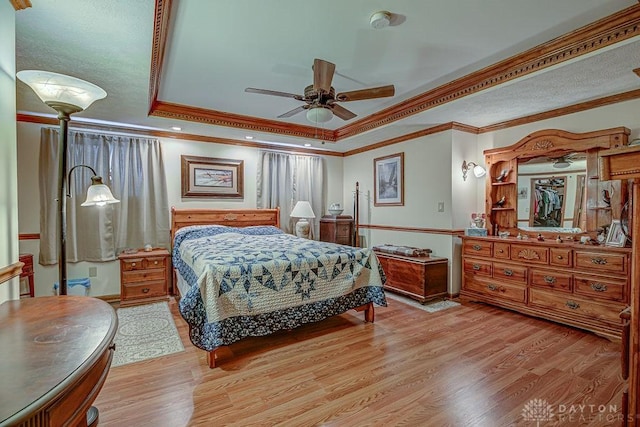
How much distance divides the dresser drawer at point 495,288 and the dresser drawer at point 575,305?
0.38 feet

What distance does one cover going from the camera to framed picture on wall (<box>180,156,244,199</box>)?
187 inches

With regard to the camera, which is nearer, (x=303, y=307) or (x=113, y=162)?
(x=303, y=307)

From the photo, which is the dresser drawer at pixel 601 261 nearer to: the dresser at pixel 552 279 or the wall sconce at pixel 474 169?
the dresser at pixel 552 279

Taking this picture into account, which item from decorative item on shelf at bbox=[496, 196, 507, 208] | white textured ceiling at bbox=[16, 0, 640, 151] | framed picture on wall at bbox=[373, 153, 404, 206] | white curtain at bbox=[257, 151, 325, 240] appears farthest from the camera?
white curtain at bbox=[257, 151, 325, 240]

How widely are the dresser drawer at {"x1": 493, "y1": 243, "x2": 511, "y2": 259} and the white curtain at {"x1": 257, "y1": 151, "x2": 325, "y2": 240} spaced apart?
10.2 feet

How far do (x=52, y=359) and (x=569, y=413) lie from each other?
269 cm

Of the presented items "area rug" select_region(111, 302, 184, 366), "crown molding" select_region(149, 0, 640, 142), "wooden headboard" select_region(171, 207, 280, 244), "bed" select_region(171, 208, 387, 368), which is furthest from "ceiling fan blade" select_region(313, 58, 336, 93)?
"wooden headboard" select_region(171, 207, 280, 244)

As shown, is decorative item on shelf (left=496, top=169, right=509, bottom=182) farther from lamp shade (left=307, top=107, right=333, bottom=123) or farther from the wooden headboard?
the wooden headboard

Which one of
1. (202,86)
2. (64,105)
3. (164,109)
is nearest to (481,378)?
A: (64,105)

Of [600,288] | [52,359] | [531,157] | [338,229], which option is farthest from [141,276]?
[531,157]

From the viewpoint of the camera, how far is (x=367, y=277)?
3.36 m

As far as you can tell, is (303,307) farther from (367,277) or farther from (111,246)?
(111,246)

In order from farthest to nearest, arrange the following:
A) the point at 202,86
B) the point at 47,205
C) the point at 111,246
→ the point at 111,246 → the point at 47,205 → the point at 202,86

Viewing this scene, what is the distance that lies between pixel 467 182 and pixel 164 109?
425 cm
